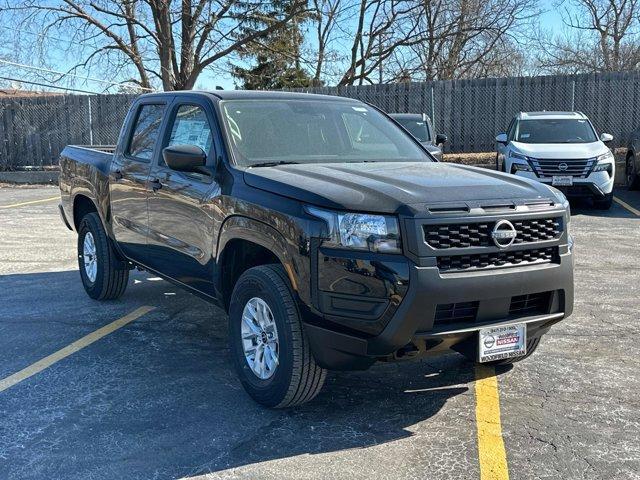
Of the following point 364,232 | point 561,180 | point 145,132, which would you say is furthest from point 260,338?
point 561,180

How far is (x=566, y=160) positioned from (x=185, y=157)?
8887 mm

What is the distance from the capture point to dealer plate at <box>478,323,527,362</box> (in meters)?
3.67

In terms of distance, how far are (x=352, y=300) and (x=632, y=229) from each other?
852 centimetres

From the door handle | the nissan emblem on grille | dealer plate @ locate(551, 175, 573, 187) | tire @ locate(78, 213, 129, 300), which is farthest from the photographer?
dealer plate @ locate(551, 175, 573, 187)

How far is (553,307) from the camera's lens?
3914 millimetres

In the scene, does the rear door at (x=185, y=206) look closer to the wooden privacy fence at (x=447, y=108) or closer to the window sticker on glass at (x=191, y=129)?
the window sticker on glass at (x=191, y=129)

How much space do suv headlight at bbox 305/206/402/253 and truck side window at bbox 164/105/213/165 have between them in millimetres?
1517

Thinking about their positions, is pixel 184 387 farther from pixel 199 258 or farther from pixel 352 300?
pixel 352 300

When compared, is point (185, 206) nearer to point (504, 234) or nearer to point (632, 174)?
point (504, 234)

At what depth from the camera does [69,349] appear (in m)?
5.20

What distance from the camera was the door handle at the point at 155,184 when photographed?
5185mm

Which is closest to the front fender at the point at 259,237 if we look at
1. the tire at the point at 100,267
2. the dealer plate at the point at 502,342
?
the dealer plate at the point at 502,342

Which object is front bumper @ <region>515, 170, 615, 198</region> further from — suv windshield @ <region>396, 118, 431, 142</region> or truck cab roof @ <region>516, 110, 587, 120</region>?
suv windshield @ <region>396, 118, 431, 142</region>

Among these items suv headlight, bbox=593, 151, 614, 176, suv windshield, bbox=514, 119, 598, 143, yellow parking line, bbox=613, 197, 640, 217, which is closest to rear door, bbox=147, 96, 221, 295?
suv headlight, bbox=593, 151, 614, 176
